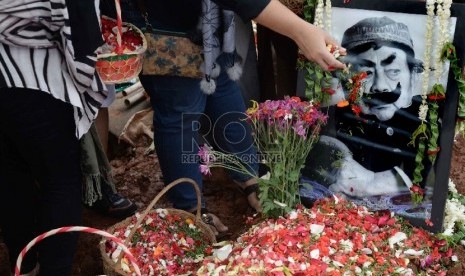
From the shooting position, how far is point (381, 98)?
6.63 feet

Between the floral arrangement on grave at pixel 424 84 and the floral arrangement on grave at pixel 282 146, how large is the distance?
0.11m

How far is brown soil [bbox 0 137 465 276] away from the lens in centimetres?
238

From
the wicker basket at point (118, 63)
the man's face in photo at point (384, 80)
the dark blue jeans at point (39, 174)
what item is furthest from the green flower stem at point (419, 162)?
the dark blue jeans at point (39, 174)

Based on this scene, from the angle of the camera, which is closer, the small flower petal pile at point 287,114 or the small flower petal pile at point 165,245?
the small flower petal pile at point 287,114

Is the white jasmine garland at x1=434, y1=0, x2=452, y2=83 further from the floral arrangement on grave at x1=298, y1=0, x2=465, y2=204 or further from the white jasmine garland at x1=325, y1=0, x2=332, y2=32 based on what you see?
the white jasmine garland at x1=325, y1=0, x2=332, y2=32

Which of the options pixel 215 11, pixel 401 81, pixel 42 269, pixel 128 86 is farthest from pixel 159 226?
pixel 128 86

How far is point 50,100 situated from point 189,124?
723 mm

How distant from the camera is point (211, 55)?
81.1 inches

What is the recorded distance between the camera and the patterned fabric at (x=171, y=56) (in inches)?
80.2

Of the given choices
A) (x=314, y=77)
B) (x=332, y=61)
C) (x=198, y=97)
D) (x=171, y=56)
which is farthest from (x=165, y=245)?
(x=332, y=61)

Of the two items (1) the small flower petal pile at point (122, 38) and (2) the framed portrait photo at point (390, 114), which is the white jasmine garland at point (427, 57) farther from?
(1) the small flower petal pile at point (122, 38)

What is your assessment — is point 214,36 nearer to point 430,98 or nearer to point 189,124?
point 189,124

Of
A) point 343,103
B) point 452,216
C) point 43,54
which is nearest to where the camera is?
point 43,54

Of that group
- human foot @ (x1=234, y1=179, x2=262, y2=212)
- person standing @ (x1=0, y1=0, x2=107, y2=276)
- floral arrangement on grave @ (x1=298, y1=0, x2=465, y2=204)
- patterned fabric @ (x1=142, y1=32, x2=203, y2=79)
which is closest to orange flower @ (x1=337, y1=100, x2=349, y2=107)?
floral arrangement on grave @ (x1=298, y1=0, x2=465, y2=204)
